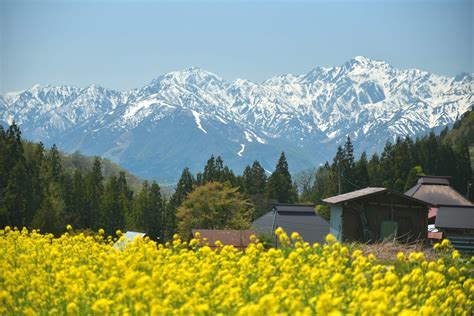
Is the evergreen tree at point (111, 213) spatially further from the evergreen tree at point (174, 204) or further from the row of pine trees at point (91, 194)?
the evergreen tree at point (174, 204)

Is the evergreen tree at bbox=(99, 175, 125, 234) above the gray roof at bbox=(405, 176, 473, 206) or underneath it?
underneath

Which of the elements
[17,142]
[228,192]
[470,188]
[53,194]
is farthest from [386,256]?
[470,188]

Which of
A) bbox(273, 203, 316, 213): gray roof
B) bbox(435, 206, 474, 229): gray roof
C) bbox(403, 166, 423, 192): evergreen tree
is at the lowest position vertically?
bbox(435, 206, 474, 229): gray roof

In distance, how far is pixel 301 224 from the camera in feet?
139

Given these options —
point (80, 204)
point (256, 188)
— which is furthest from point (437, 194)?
point (80, 204)

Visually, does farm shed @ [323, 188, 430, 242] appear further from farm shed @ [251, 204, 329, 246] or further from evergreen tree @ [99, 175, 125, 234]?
evergreen tree @ [99, 175, 125, 234]

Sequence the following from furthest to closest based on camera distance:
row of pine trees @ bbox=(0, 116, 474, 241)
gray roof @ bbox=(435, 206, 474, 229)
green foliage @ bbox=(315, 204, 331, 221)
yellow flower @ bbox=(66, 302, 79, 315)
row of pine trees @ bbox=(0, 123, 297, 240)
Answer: green foliage @ bbox=(315, 204, 331, 221)
row of pine trees @ bbox=(0, 116, 474, 241)
row of pine trees @ bbox=(0, 123, 297, 240)
gray roof @ bbox=(435, 206, 474, 229)
yellow flower @ bbox=(66, 302, 79, 315)

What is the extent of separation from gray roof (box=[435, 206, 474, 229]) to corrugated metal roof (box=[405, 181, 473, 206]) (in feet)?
35.8

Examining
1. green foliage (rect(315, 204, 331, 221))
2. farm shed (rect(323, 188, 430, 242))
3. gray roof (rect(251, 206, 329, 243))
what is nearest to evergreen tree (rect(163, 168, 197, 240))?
green foliage (rect(315, 204, 331, 221))

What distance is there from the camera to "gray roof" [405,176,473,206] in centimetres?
4444

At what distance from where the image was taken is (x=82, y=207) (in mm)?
57125

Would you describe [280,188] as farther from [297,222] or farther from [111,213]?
[297,222]

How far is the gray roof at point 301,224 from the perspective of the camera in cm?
4128

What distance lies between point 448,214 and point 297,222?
12.0 meters
